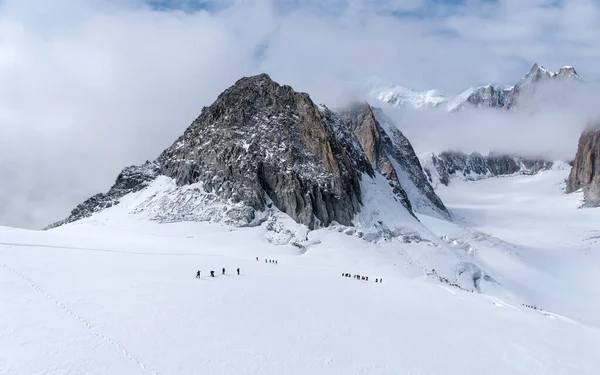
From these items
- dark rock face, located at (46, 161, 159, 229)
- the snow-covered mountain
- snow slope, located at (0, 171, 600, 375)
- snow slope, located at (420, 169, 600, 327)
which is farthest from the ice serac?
snow slope, located at (0, 171, 600, 375)

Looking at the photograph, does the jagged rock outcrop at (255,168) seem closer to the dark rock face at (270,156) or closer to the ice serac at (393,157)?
the dark rock face at (270,156)

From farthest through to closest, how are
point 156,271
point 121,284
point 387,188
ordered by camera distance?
1. point 387,188
2. point 156,271
3. point 121,284

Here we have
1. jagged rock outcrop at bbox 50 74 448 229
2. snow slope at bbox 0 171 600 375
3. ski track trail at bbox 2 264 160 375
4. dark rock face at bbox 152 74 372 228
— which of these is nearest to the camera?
ski track trail at bbox 2 264 160 375

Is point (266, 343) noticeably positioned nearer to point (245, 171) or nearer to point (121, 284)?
point (121, 284)

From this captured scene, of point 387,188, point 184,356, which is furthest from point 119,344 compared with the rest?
point 387,188

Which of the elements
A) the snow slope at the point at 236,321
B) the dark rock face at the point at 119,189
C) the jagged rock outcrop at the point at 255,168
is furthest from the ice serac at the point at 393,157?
the snow slope at the point at 236,321

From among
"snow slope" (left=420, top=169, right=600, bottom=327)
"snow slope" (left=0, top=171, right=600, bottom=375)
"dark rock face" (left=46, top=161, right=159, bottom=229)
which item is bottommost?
"snow slope" (left=420, top=169, right=600, bottom=327)

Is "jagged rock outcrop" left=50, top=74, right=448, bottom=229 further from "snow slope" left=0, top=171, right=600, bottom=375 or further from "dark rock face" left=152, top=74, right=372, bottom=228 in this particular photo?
"snow slope" left=0, top=171, right=600, bottom=375
